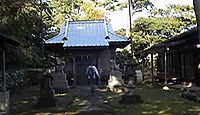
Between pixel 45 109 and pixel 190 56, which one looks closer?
pixel 45 109

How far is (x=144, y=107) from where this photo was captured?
15648mm

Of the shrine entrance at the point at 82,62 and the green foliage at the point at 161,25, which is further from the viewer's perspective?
the green foliage at the point at 161,25

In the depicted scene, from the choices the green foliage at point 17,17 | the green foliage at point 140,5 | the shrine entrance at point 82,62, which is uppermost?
the green foliage at point 140,5

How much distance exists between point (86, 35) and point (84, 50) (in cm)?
209

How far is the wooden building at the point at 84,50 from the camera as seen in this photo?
31.1 meters

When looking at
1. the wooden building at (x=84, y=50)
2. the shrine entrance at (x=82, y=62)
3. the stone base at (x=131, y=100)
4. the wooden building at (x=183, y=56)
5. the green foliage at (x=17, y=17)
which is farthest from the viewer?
the shrine entrance at (x=82, y=62)

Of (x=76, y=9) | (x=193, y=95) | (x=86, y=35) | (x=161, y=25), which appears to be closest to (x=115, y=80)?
(x=193, y=95)

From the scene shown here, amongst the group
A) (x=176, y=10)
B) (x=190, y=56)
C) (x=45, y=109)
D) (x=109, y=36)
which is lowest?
(x=45, y=109)

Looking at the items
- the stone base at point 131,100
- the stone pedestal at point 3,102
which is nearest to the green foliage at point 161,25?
the stone base at point 131,100

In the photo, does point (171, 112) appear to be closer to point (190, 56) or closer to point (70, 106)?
point (70, 106)

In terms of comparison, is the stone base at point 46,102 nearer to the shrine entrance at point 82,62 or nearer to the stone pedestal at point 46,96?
the stone pedestal at point 46,96

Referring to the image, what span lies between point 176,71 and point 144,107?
15.4m

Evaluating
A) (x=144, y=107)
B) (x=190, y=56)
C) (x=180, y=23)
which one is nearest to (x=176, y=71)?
(x=190, y=56)

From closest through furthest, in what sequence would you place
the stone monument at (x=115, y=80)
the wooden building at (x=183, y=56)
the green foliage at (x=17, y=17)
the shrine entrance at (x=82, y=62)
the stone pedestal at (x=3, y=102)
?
the stone pedestal at (x=3, y=102)
the green foliage at (x=17, y=17)
the wooden building at (x=183, y=56)
the stone monument at (x=115, y=80)
the shrine entrance at (x=82, y=62)
